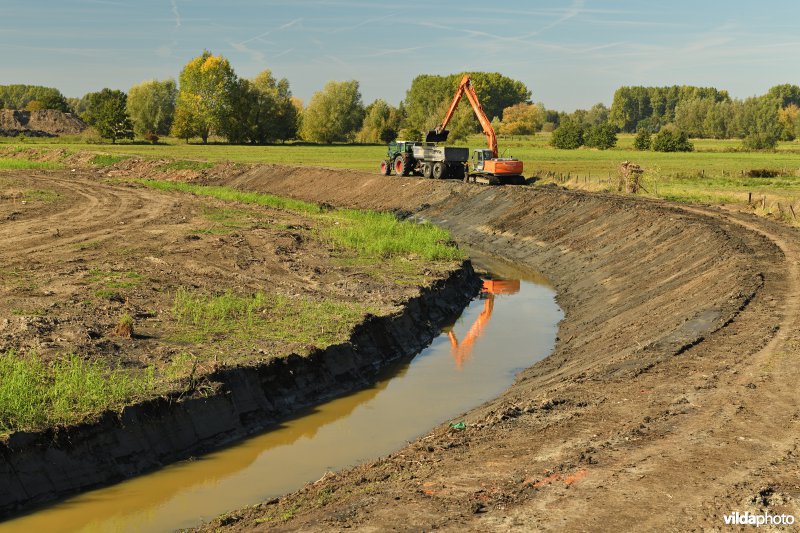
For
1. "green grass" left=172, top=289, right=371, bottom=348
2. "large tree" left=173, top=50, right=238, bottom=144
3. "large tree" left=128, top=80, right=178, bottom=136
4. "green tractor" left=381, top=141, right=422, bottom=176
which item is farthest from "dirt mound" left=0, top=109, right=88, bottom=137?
"green grass" left=172, top=289, right=371, bottom=348

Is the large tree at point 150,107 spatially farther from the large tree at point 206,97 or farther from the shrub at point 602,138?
the shrub at point 602,138

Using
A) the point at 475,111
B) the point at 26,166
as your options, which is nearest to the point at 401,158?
the point at 475,111

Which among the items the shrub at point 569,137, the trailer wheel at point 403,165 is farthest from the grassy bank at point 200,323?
the shrub at point 569,137

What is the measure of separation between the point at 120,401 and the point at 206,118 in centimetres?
10154

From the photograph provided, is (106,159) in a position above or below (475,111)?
below

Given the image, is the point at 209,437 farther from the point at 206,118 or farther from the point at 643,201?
the point at 206,118

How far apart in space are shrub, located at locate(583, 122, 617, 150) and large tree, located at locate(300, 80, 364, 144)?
123 feet

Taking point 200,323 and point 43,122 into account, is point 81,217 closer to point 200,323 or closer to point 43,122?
point 200,323

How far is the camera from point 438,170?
178 ft

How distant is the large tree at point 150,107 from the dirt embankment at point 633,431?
109 m

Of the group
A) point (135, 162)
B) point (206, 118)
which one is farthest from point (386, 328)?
point (206, 118)

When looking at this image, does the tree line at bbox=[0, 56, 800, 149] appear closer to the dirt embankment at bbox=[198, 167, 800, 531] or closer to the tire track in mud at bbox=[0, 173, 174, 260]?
the tire track in mud at bbox=[0, 173, 174, 260]

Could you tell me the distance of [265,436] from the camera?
1566 centimetres

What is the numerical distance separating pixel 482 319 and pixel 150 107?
10895 centimetres
